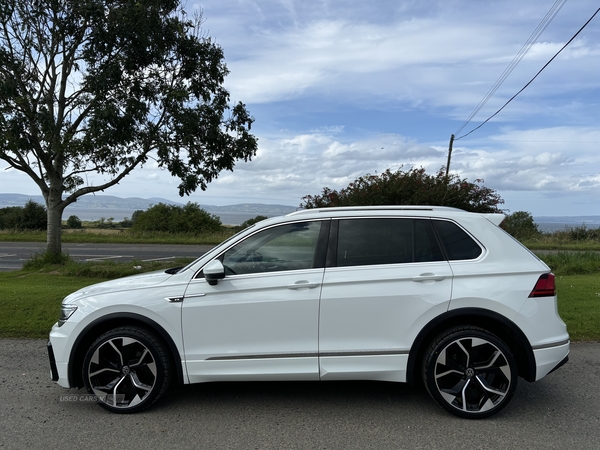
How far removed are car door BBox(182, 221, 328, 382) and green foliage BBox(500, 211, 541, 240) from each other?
19110 millimetres

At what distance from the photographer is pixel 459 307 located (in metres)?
3.95

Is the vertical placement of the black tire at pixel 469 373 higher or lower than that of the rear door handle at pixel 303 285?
lower

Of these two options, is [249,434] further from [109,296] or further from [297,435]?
[109,296]

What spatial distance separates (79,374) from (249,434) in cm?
165

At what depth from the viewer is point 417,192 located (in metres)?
11.9

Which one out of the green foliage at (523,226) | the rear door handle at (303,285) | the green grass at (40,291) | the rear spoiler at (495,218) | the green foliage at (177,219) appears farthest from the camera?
the green foliage at (177,219)

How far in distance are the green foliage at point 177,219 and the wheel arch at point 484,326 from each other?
106 ft

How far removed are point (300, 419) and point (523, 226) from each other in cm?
2665

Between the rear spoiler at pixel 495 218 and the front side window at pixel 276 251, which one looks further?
the rear spoiler at pixel 495 218

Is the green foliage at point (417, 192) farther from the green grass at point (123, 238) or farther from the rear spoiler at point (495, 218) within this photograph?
the green grass at point (123, 238)

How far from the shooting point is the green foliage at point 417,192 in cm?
1188

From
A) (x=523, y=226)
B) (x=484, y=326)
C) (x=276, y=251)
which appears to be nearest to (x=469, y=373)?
(x=484, y=326)

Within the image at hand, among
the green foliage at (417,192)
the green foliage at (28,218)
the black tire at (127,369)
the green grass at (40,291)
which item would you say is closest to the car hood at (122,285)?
the black tire at (127,369)

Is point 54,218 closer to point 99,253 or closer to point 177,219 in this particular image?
point 99,253
